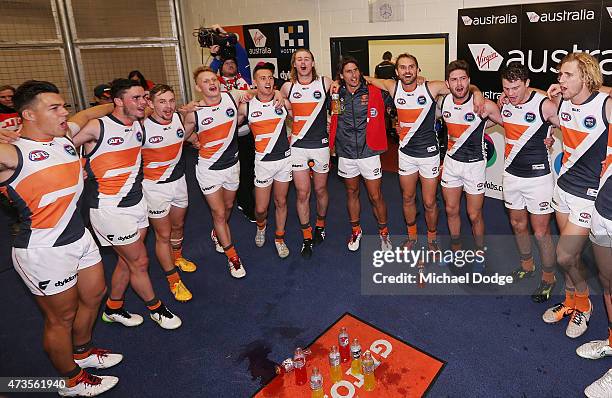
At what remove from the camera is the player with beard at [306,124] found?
4.58 m

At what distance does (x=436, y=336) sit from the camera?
11.7 feet

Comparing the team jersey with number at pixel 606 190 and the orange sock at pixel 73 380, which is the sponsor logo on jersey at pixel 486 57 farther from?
the orange sock at pixel 73 380

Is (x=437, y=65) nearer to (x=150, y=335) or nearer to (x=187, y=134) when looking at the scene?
(x=187, y=134)

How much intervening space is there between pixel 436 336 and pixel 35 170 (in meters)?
3.00

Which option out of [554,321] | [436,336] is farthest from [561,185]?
[436,336]

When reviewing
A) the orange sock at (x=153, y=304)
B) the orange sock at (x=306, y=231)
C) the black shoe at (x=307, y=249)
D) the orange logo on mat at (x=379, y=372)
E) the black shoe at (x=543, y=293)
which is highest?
the orange sock at (x=306, y=231)

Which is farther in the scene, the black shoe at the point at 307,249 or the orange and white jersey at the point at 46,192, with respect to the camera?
the black shoe at the point at 307,249

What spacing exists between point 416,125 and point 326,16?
411cm

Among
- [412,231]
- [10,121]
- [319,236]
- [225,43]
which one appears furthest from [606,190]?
[10,121]

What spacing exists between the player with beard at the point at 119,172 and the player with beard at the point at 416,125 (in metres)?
2.33

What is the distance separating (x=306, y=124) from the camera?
4.66m

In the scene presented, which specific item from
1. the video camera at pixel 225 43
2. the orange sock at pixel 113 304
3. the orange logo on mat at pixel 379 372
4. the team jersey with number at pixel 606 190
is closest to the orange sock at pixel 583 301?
the team jersey with number at pixel 606 190

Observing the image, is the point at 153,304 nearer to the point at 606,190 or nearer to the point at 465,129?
the point at 465,129

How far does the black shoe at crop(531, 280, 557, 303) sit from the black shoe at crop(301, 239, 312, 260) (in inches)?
86.7
